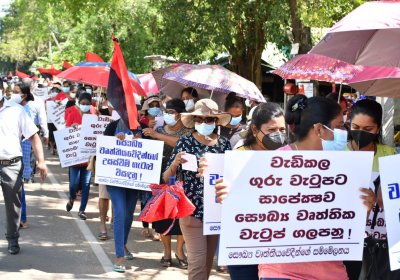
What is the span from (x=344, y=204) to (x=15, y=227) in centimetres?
508

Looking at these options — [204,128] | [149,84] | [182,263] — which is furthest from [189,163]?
[149,84]

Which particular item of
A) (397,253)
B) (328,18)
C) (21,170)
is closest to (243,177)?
(397,253)

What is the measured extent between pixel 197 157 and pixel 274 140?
95cm

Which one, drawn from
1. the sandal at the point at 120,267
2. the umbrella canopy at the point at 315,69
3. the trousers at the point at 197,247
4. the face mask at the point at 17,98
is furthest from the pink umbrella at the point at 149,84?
the trousers at the point at 197,247

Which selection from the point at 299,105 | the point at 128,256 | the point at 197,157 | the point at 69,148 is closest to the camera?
the point at 299,105

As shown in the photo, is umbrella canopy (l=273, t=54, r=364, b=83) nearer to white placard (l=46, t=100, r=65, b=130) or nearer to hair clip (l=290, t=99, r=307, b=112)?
hair clip (l=290, t=99, r=307, b=112)

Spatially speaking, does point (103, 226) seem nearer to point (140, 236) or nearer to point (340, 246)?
point (140, 236)

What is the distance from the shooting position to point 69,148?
10867 mm

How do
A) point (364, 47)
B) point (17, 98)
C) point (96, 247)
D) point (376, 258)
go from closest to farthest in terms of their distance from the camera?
point (376, 258)
point (364, 47)
point (96, 247)
point (17, 98)

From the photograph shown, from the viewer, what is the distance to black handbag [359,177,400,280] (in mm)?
4656

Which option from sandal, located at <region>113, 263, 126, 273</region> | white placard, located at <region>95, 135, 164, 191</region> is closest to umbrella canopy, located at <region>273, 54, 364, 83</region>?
white placard, located at <region>95, 135, 164, 191</region>

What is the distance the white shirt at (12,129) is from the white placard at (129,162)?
84 centimetres

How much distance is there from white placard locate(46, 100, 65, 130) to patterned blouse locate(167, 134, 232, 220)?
10630 millimetres

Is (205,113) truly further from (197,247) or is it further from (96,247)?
(96,247)
